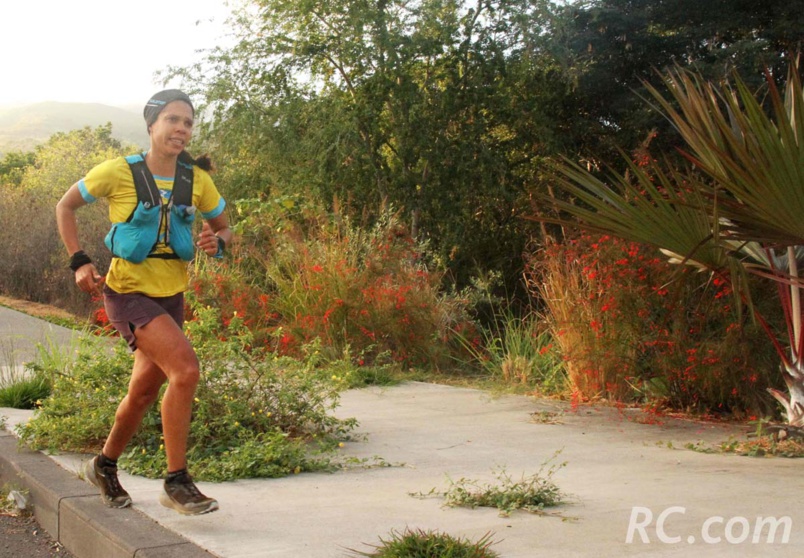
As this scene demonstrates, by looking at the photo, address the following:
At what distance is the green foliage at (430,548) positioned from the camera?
11.8 ft

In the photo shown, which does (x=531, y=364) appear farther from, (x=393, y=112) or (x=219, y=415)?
(x=393, y=112)

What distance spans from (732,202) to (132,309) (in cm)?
316

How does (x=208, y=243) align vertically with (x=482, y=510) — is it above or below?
above

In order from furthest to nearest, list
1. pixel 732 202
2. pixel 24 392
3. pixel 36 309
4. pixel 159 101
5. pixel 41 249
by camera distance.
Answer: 1. pixel 41 249
2. pixel 36 309
3. pixel 24 392
4. pixel 732 202
5. pixel 159 101

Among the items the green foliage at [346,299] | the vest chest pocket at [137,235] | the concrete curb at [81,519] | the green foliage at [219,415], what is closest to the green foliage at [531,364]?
the green foliage at [346,299]

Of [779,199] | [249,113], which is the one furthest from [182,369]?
[249,113]

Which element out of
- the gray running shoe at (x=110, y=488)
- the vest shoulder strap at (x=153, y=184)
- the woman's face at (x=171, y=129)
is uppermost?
the woman's face at (x=171, y=129)

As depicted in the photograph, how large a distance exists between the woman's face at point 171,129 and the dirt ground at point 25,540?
200cm

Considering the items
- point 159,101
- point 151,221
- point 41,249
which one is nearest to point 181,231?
point 151,221

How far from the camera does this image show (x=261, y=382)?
6.38 meters

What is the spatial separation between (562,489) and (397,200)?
14.9 m

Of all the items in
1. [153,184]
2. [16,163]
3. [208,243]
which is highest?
[16,163]

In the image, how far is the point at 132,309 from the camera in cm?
450

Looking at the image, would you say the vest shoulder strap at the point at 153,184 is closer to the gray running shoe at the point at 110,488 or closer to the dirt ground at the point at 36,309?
the gray running shoe at the point at 110,488
